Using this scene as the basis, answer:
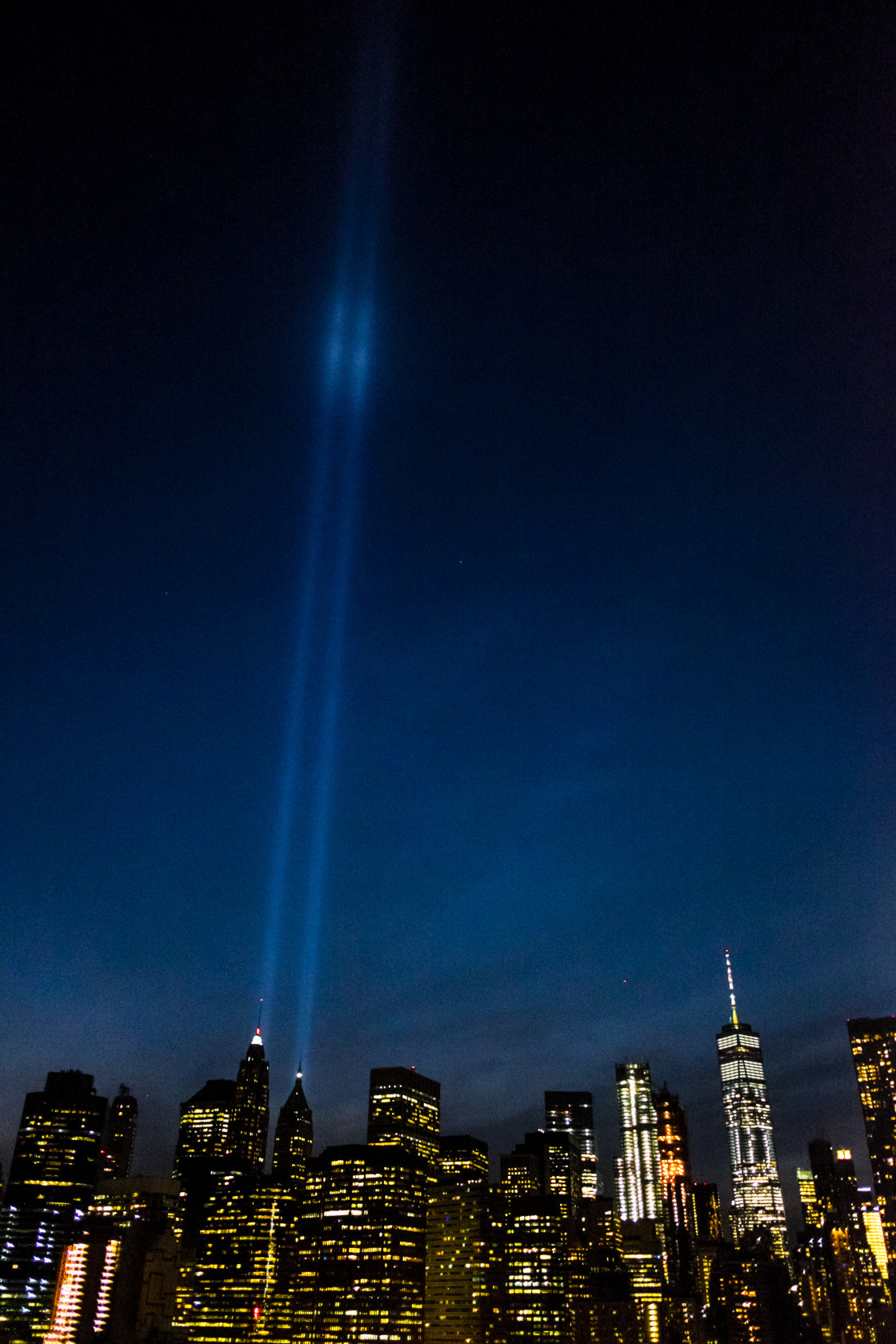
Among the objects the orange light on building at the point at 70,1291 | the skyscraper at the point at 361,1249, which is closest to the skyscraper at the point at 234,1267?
the skyscraper at the point at 361,1249

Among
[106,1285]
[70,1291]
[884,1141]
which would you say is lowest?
[70,1291]

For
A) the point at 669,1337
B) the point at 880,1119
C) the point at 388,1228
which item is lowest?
the point at 669,1337

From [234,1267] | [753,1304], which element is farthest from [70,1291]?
[753,1304]

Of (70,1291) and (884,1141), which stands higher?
(884,1141)

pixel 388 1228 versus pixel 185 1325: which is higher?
pixel 388 1228

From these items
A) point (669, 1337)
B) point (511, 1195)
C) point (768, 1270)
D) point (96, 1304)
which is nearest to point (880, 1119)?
point (768, 1270)

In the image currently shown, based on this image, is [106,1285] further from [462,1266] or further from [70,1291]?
[462,1266]

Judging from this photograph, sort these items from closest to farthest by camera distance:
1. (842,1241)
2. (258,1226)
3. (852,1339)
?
1. (258,1226)
2. (852,1339)
3. (842,1241)

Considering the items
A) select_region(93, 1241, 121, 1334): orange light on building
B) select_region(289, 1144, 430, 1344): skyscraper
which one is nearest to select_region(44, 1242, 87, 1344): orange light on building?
select_region(93, 1241, 121, 1334): orange light on building

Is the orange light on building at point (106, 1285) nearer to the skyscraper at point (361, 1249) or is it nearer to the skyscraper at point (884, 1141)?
the skyscraper at point (361, 1249)

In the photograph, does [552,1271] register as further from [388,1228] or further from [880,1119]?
[880,1119]

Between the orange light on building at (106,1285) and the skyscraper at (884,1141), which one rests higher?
the skyscraper at (884,1141)
